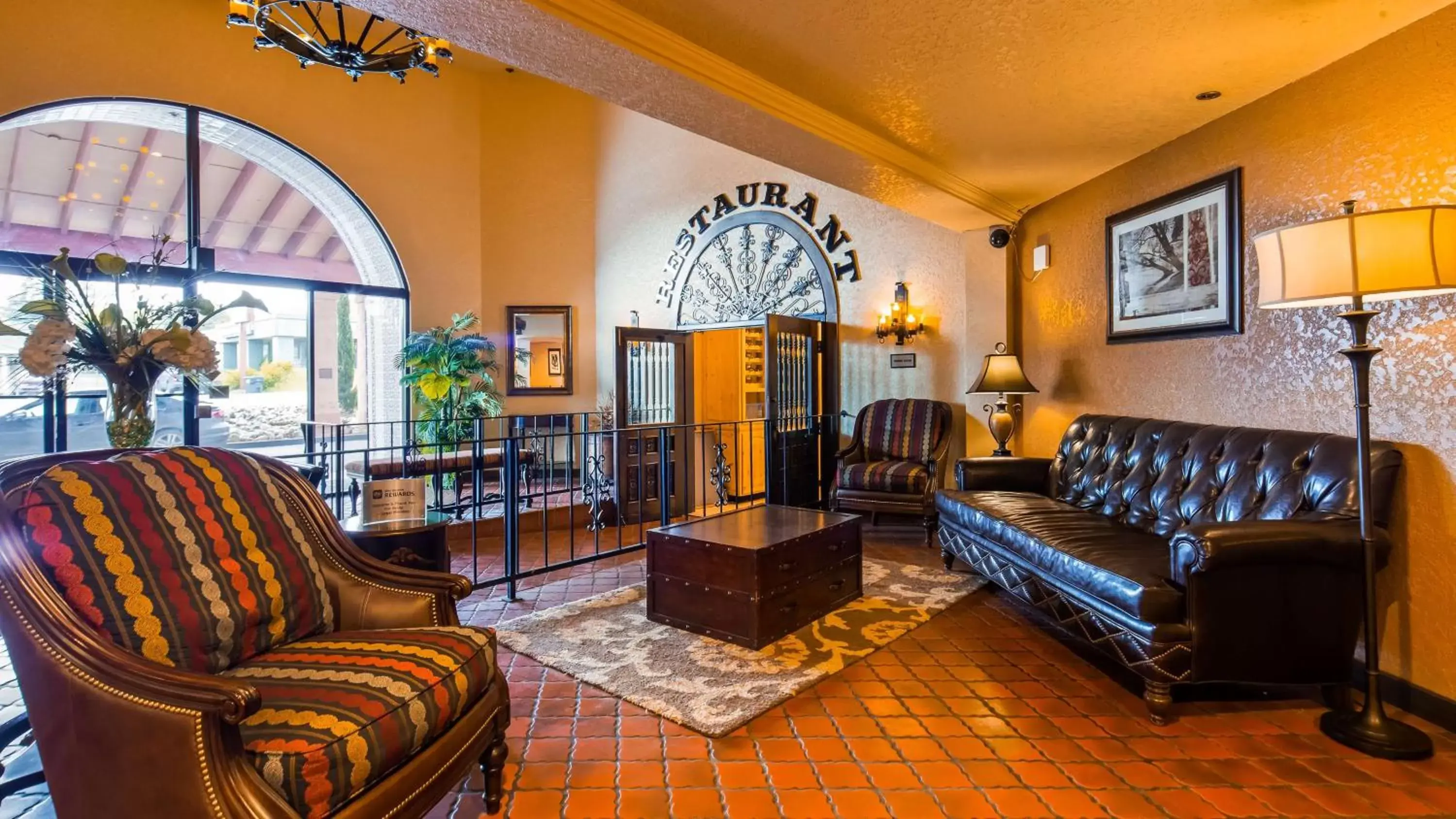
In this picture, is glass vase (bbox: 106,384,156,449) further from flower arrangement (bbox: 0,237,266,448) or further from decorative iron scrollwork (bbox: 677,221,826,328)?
decorative iron scrollwork (bbox: 677,221,826,328)

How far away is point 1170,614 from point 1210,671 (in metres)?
0.21

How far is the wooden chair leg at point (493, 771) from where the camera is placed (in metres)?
1.82

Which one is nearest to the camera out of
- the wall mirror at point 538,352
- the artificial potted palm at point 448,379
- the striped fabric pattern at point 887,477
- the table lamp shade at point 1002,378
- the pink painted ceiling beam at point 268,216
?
the table lamp shade at point 1002,378

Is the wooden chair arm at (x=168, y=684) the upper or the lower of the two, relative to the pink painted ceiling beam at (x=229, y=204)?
lower

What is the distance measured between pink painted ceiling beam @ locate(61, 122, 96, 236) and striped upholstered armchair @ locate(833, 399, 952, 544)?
670 cm

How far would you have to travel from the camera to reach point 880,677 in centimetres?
267

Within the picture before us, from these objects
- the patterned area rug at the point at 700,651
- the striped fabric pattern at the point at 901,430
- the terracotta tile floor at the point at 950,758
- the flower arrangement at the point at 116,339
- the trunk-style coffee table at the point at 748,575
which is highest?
the flower arrangement at the point at 116,339

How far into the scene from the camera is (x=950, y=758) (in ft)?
6.86

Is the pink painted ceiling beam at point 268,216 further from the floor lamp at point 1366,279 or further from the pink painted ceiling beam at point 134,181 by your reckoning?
the floor lamp at point 1366,279

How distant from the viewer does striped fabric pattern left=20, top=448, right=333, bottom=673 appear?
1.44 m

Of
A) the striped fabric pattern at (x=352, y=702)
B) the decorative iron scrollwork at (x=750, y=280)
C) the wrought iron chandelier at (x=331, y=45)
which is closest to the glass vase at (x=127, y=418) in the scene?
the striped fabric pattern at (x=352, y=702)

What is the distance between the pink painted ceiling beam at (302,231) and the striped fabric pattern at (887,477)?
5841mm

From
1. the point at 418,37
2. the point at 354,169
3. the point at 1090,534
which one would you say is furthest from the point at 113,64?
the point at 1090,534

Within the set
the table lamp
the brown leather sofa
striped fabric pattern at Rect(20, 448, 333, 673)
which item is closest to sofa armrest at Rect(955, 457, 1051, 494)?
the table lamp
